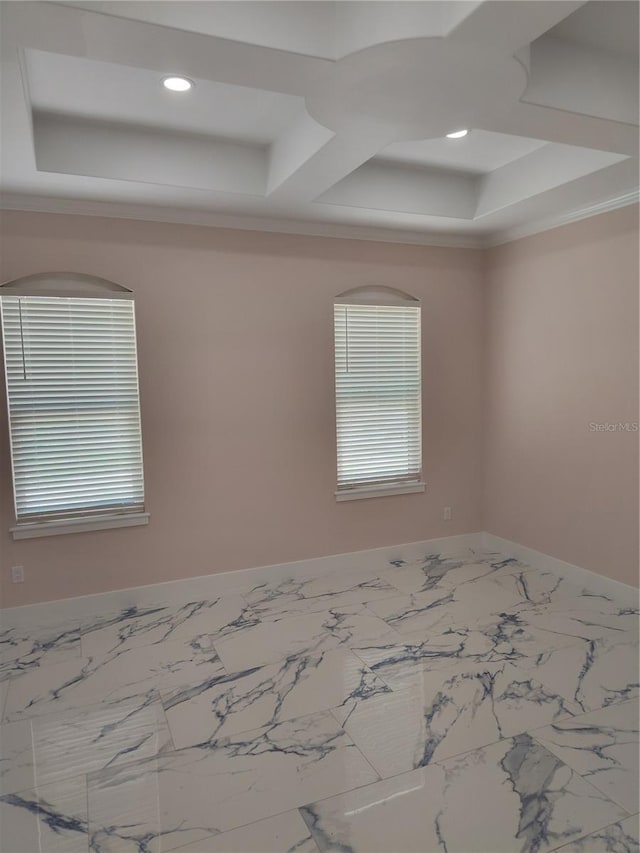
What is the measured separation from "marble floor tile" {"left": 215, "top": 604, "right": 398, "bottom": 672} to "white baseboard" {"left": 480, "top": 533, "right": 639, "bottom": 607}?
1.62 m

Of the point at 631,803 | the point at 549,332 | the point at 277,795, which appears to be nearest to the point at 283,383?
the point at 549,332

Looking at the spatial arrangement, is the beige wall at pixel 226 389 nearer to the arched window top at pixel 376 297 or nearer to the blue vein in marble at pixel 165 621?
the arched window top at pixel 376 297

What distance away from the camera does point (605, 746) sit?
245cm

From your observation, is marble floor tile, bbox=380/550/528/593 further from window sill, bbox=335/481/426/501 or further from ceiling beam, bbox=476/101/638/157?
ceiling beam, bbox=476/101/638/157

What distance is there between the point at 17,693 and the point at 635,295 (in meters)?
4.35

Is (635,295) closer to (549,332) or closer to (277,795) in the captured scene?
(549,332)

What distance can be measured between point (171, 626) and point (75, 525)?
938 mm

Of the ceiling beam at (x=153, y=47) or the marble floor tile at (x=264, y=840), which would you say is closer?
the ceiling beam at (x=153, y=47)

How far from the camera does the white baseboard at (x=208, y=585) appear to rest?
3.79 m

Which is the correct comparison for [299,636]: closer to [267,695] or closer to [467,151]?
[267,695]

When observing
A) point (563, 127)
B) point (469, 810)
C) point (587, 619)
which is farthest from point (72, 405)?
point (587, 619)

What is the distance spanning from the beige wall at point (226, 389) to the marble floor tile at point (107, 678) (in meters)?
0.77

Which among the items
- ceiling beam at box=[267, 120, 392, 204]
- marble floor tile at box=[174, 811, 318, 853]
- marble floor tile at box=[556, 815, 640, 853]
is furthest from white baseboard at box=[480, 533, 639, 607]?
ceiling beam at box=[267, 120, 392, 204]

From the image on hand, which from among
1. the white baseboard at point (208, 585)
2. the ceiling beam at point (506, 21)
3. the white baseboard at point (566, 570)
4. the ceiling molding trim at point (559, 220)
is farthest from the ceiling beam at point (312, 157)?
the white baseboard at point (566, 570)
